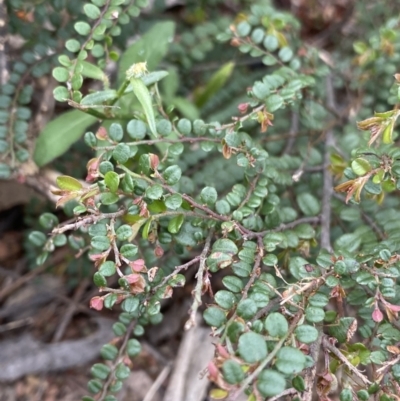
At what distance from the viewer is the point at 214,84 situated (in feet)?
6.97

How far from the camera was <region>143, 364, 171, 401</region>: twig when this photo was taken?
6.14 feet

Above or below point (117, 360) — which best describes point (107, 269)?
above

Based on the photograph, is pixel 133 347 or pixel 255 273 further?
pixel 133 347

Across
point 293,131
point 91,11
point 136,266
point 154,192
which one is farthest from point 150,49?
point 136,266

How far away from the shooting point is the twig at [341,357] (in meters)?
1.09

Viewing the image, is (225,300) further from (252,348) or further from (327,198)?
(327,198)

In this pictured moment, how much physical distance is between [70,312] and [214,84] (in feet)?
3.55

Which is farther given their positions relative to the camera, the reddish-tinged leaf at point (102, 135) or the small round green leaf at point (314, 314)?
the reddish-tinged leaf at point (102, 135)

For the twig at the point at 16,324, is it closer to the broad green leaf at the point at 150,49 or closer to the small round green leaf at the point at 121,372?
the small round green leaf at the point at 121,372

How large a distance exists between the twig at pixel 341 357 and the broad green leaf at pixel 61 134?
0.98m

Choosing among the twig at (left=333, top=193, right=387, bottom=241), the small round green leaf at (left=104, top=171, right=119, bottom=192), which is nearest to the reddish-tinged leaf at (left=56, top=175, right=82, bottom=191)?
the small round green leaf at (left=104, top=171, right=119, bottom=192)

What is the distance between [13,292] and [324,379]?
1.47m

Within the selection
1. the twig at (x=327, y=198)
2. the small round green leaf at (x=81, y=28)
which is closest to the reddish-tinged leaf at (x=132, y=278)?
the twig at (x=327, y=198)

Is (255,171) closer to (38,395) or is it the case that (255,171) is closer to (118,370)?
(118,370)
